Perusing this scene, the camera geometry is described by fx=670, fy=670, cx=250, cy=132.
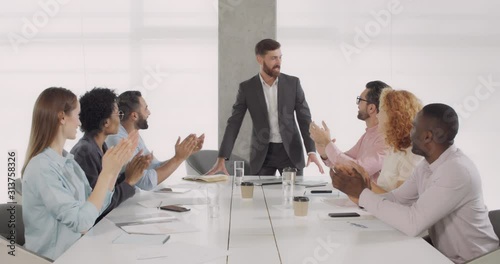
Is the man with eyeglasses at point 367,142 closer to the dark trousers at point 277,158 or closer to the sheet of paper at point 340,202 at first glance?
the dark trousers at point 277,158

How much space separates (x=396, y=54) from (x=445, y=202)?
441cm

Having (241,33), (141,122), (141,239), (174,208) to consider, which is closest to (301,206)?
(174,208)

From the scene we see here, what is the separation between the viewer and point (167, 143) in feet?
22.8

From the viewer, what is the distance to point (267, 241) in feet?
8.29

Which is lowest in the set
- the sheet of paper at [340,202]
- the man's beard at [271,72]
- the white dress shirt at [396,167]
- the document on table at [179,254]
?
the document on table at [179,254]

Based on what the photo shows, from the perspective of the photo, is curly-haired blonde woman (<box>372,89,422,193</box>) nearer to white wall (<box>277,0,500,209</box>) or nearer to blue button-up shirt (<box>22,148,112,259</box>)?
blue button-up shirt (<box>22,148,112,259</box>)

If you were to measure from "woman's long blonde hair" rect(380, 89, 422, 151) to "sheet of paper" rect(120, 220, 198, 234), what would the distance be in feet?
4.21

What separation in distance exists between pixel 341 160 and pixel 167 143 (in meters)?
3.02

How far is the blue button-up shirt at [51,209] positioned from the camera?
8.80 ft

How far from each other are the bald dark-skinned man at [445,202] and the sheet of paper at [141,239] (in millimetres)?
920

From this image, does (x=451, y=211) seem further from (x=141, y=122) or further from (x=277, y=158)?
(x=277, y=158)

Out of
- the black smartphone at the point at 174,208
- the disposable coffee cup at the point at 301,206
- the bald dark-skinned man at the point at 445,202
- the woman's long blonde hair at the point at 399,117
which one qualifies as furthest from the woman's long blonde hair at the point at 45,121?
the woman's long blonde hair at the point at 399,117

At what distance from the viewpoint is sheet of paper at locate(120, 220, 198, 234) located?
2699 millimetres

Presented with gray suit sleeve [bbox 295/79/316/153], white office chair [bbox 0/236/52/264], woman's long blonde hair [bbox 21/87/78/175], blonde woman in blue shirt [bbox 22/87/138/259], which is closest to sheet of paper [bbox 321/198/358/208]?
blonde woman in blue shirt [bbox 22/87/138/259]
